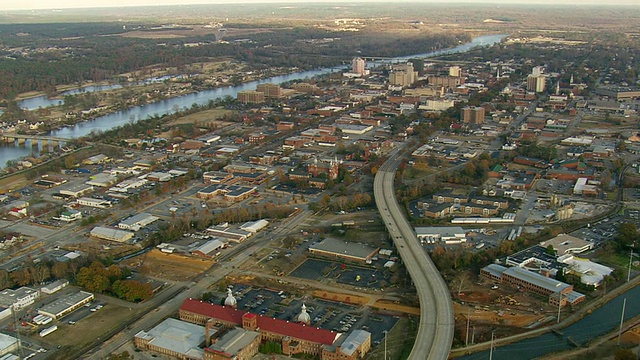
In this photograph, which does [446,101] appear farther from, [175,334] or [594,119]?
[175,334]

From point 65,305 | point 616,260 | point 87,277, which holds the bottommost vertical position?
point 616,260

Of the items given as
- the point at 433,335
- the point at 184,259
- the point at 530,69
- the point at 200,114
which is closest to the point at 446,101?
the point at 200,114

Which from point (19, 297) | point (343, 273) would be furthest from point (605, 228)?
point (19, 297)

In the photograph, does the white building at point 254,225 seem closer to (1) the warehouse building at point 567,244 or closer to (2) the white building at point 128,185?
(2) the white building at point 128,185

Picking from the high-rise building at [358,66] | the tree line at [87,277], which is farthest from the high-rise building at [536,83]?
the tree line at [87,277]

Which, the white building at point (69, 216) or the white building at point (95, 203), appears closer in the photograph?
the white building at point (69, 216)

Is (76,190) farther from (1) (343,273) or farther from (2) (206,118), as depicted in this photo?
(2) (206,118)

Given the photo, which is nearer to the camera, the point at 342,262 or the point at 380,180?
the point at 342,262
